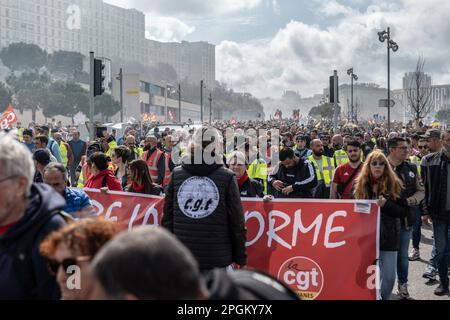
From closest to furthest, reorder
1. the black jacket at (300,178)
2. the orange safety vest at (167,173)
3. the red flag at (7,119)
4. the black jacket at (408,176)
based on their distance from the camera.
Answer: the black jacket at (408,176)
the black jacket at (300,178)
the orange safety vest at (167,173)
the red flag at (7,119)

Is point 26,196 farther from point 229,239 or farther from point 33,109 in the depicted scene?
point 33,109

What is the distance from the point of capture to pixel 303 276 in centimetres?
545

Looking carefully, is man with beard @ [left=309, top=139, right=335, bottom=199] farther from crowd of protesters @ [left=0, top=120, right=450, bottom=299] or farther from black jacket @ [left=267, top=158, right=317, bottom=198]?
black jacket @ [left=267, top=158, right=317, bottom=198]

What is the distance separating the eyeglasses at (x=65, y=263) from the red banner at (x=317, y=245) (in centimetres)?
334

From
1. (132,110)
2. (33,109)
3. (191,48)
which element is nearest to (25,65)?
(132,110)

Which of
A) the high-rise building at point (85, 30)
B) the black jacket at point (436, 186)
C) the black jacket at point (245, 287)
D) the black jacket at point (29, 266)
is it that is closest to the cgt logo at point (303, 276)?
the black jacket at point (436, 186)

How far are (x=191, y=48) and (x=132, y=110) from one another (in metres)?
91.5

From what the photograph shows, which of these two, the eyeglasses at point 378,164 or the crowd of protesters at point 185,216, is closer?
the crowd of protesters at point 185,216

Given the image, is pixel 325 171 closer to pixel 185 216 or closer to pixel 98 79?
pixel 185 216

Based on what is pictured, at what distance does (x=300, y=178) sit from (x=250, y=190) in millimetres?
1215

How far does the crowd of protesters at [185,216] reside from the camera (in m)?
1.70

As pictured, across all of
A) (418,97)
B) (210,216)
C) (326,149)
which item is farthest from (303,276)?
(418,97)

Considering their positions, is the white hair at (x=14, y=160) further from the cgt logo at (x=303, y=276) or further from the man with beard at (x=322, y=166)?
the man with beard at (x=322, y=166)

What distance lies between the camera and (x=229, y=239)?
462 centimetres
